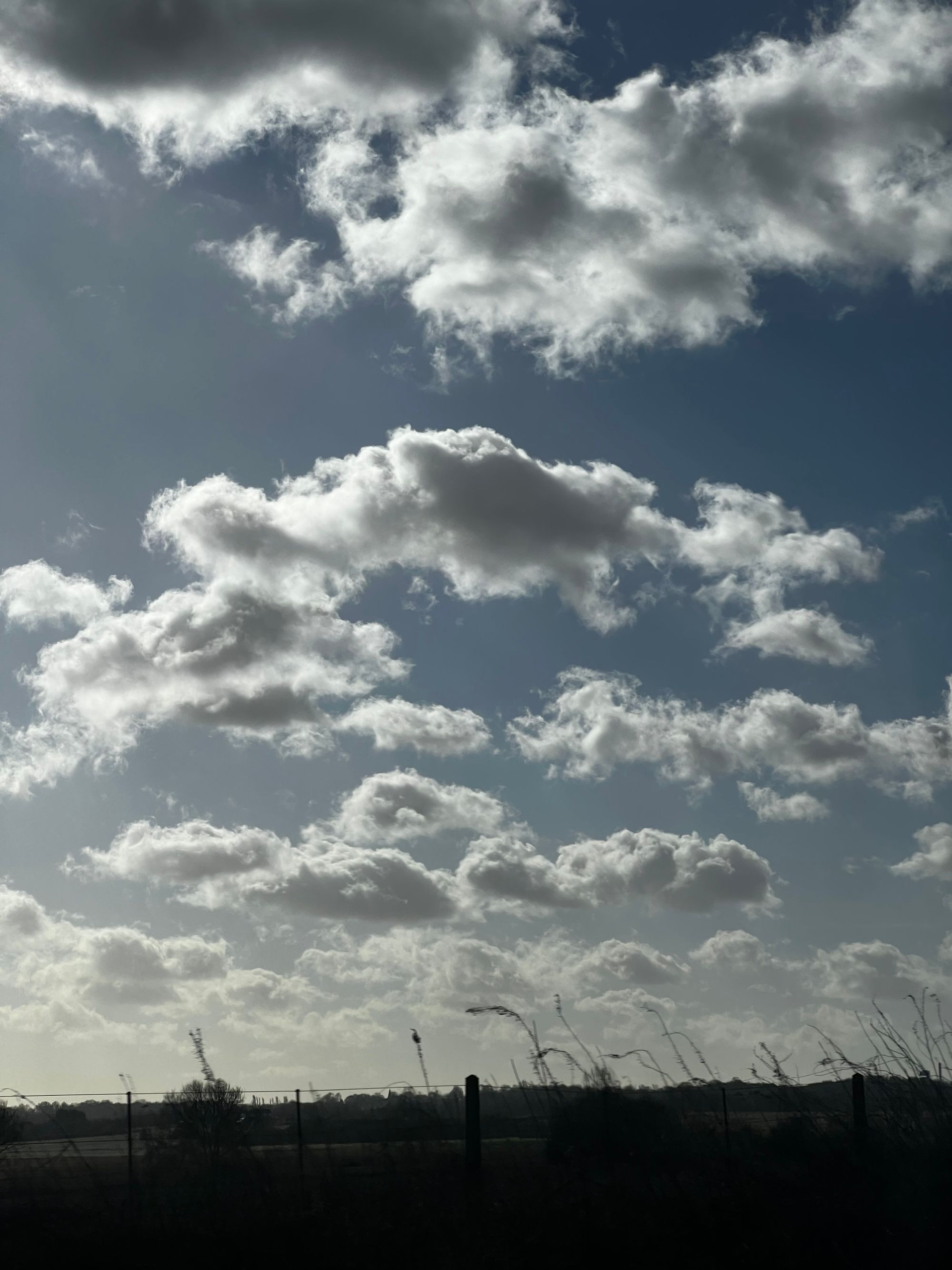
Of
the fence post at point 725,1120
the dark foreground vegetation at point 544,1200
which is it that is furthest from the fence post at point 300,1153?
the fence post at point 725,1120

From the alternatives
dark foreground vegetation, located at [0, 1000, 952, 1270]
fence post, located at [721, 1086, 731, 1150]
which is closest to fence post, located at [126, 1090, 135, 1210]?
dark foreground vegetation, located at [0, 1000, 952, 1270]

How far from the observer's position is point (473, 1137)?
16766mm

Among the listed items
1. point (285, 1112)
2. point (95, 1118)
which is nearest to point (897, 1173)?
point (285, 1112)

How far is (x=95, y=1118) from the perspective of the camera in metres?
104

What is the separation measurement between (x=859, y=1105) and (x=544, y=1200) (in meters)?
6.10

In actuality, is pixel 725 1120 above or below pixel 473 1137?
below

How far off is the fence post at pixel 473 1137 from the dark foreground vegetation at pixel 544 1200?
6 centimetres

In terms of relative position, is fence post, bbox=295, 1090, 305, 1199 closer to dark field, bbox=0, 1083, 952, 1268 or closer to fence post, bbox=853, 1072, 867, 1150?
dark field, bbox=0, 1083, 952, 1268

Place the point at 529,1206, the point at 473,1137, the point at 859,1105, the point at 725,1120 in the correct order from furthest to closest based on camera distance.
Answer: the point at 725,1120 → the point at 859,1105 → the point at 473,1137 → the point at 529,1206

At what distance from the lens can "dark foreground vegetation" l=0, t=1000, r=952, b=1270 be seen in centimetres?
1432

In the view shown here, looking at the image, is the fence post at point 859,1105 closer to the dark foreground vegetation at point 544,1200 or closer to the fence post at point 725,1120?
the dark foreground vegetation at point 544,1200

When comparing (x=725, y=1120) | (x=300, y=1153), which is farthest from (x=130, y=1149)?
(x=725, y=1120)

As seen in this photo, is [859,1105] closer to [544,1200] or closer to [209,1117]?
[544,1200]

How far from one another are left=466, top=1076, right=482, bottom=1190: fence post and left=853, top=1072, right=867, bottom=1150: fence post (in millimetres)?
6109
